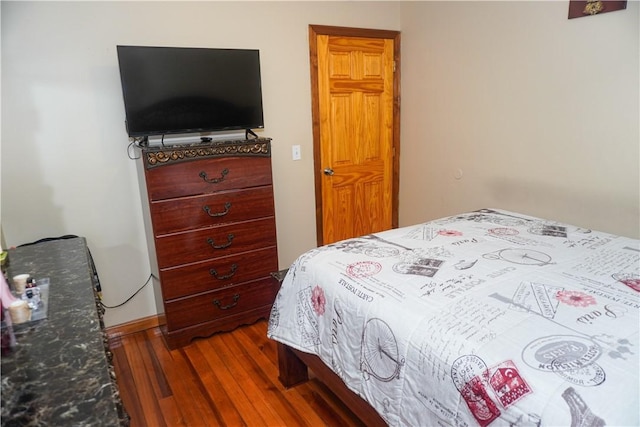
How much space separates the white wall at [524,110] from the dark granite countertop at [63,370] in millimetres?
2557

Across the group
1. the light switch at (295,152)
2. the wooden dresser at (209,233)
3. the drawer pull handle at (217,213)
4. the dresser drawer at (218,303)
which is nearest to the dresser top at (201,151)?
the wooden dresser at (209,233)

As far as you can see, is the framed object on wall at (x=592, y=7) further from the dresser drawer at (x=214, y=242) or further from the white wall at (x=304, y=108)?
the dresser drawer at (x=214, y=242)

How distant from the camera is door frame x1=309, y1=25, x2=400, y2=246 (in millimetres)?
3130

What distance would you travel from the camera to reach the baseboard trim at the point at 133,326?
2.81m

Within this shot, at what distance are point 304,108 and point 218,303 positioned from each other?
1.57m

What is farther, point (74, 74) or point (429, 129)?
point (429, 129)

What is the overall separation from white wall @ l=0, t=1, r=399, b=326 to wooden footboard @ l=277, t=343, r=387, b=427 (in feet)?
4.16

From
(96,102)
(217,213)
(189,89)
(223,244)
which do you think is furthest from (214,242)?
(96,102)

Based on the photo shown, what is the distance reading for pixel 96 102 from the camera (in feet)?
8.14

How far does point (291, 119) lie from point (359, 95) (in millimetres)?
655

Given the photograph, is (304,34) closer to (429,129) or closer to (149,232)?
(429,129)

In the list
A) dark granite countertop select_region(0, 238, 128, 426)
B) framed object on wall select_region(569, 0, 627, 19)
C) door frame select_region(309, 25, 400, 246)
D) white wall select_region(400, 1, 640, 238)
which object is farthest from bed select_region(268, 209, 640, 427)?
door frame select_region(309, 25, 400, 246)

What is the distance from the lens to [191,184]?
2.45 metres

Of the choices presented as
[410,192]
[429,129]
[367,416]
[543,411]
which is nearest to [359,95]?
[429,129]
